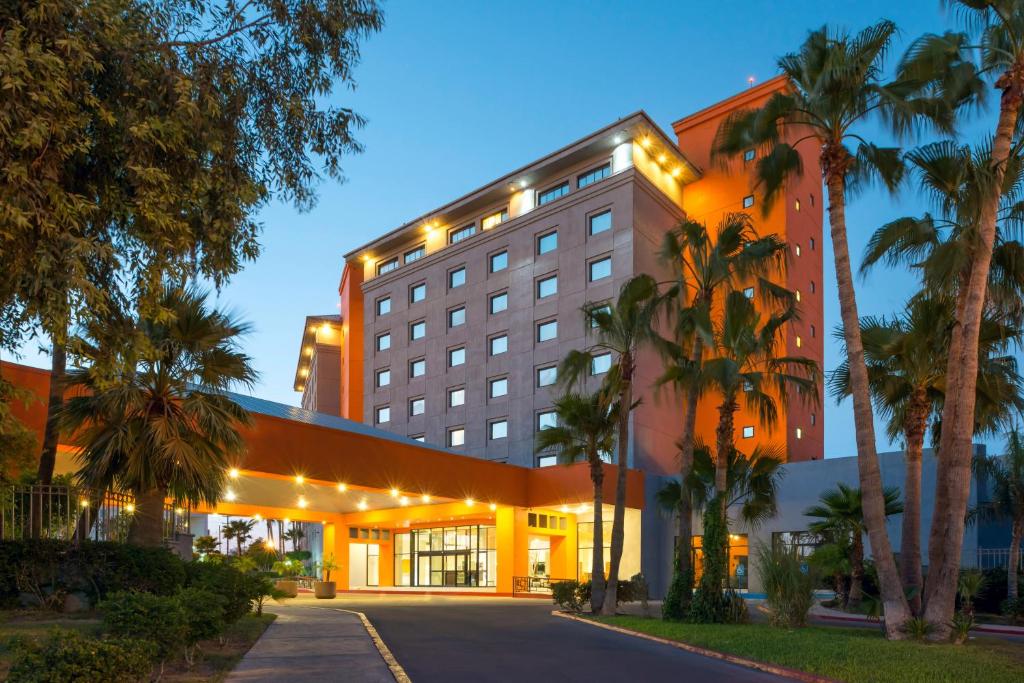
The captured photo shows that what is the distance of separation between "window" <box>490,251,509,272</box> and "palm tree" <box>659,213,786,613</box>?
95.4ft

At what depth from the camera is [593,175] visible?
49.2 m

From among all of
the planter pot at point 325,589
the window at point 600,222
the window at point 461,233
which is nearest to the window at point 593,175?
the window at point 600,222

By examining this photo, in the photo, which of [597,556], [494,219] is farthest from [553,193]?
[597,556]

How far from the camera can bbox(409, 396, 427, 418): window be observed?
55.8 meters

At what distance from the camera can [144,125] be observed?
896cm

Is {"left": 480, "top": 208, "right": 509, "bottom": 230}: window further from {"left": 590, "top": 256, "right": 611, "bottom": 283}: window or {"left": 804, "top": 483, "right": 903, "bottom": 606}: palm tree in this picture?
A: {"left": 804, "top": 483, "right": 903, "bottom": 606}: palm tree

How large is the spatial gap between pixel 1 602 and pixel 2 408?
8205 mm

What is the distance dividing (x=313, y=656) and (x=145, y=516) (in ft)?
22.6

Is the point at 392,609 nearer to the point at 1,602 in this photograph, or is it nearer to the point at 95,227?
the point at 1,602

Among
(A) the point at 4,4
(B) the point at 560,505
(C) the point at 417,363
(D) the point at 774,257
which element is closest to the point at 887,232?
(D) the point at 774,257

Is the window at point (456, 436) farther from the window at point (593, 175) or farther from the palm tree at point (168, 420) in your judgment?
the palm tree at point (168, 420)

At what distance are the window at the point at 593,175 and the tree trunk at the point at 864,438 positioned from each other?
30660 mm

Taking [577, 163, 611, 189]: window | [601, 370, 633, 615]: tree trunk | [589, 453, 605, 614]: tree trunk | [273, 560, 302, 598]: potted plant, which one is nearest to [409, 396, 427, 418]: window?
[577, 163, 611, 189]: window

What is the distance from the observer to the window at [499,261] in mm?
52631
